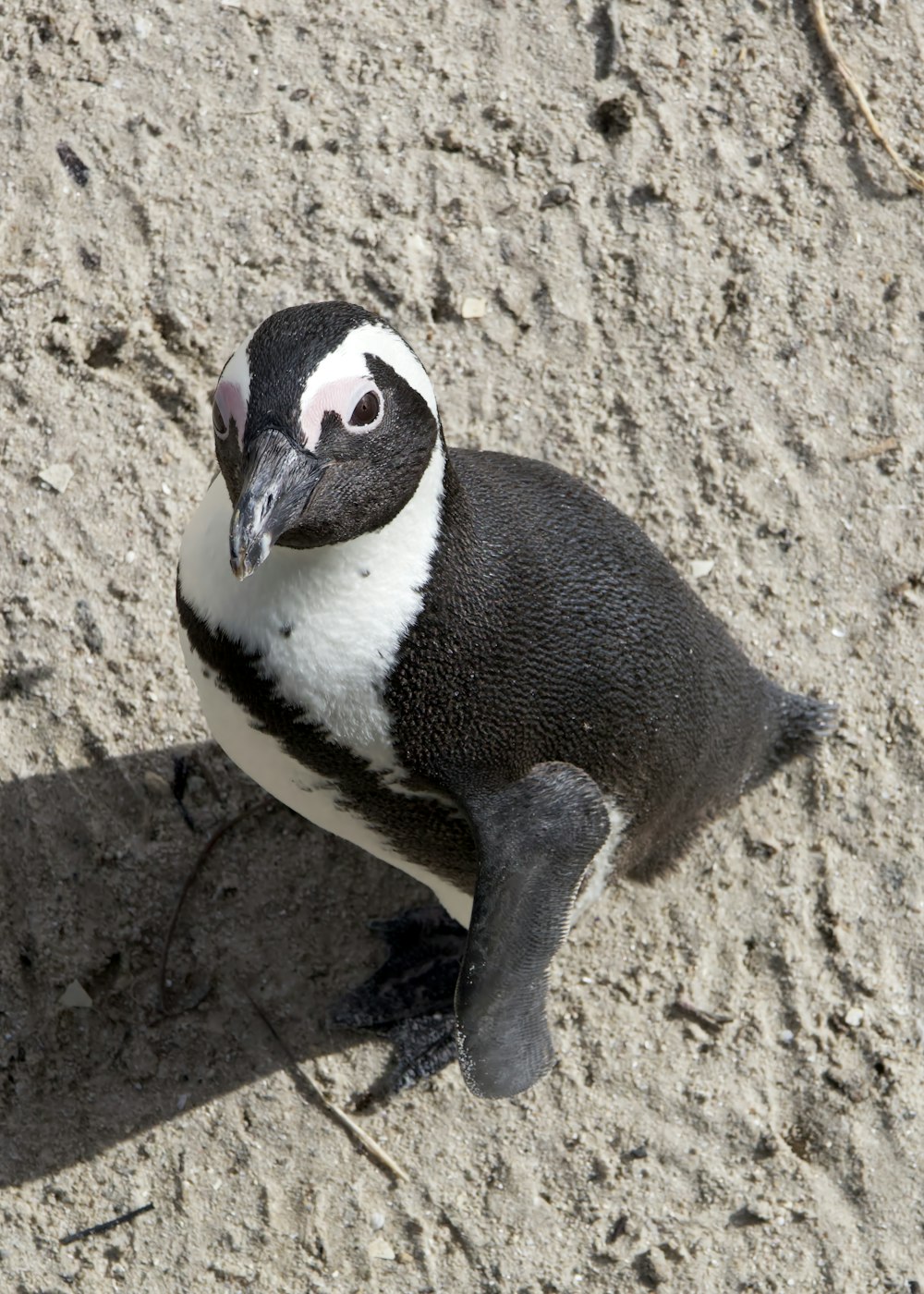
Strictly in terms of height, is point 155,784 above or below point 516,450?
below

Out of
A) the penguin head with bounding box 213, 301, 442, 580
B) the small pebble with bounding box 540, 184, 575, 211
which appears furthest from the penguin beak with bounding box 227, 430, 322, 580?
the small pebble with bounding box 540, 184, 575, 211

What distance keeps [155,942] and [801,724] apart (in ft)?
3.93

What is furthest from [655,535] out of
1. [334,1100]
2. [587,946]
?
[334,1100]

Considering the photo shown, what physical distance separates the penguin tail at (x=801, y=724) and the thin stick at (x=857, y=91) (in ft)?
3.70

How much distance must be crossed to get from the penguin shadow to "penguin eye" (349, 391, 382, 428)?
3.66ft

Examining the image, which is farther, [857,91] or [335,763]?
[857,91]

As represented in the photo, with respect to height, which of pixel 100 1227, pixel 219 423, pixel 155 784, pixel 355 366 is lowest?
pixel 100 1227

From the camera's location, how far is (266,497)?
1436 millimetres

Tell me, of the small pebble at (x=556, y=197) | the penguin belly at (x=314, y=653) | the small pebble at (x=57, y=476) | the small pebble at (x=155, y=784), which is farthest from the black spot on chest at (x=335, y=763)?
the small pebble at (x=556, y=197)

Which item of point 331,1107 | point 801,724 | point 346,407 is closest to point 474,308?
point 801,724

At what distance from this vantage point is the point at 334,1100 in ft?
7.84

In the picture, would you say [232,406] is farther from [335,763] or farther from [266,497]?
[335,763]

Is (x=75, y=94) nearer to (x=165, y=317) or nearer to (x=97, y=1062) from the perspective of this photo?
(x=165, y=317)

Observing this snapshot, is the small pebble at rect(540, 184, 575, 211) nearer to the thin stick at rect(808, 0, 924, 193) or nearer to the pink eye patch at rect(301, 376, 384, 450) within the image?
the thin stick at rect(808, 0, 924, 193)
